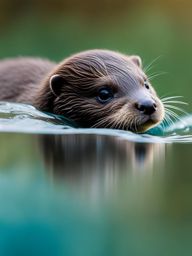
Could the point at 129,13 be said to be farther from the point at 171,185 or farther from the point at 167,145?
the point at 171,185

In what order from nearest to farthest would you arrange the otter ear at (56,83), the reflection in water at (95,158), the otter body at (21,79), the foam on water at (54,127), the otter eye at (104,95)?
1. the reflection in water at (95,158)
2. the foam on water at (54,127)
3. the otter eye at (104,95)
4. the otter ear at (56,83)
5. the otter body at (21,79)

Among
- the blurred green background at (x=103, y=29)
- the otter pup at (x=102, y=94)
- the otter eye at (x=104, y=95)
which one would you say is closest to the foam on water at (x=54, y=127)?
the otter pup at (x=102, y=94)

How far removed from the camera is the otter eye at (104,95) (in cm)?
402

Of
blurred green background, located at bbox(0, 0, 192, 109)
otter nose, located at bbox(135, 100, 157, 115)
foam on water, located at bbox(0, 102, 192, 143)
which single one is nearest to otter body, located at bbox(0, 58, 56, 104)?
foam on water, located at bbox(0, 102, 192, 143)

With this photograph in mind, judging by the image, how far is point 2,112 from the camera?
405cm

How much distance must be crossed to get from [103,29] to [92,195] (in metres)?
6.74

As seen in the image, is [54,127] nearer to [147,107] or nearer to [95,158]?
[147,107]

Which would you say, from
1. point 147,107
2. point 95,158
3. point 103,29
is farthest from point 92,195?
point 103,29

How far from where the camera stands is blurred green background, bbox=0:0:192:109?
7.96 m

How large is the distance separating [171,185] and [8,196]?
0.53m

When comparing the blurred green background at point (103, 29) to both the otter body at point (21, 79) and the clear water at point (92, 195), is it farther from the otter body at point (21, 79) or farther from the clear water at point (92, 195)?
the clear water at point (92, 195)

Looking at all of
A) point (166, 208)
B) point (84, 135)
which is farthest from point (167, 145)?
point (166, 208)

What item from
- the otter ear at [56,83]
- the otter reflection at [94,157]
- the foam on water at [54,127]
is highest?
the otter ear at [56,83]

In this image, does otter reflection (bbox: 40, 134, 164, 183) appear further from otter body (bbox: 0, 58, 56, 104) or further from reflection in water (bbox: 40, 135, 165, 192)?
otter body (bbox: 0, 58, 56, 104)
